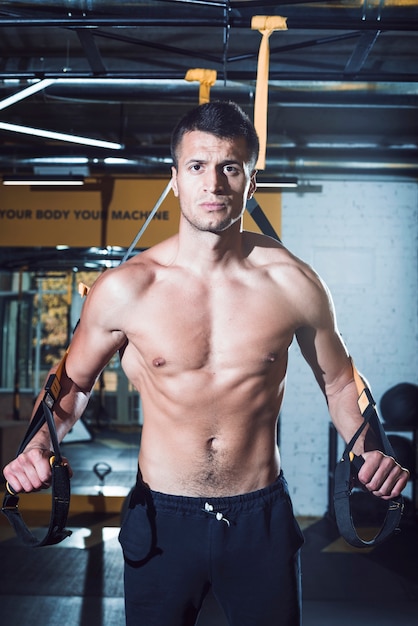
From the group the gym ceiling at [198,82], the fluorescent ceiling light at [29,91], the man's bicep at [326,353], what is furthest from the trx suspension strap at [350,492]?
the fluorescent ceiling light at [29,91]

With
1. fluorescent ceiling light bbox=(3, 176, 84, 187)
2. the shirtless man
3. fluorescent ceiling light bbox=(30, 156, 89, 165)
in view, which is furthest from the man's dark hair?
Result: fluorescent ceiling light bbox=(3, 176, 84, 187)

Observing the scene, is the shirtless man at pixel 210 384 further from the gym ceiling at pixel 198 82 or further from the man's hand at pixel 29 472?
the gym ceiling at pixel 198 82

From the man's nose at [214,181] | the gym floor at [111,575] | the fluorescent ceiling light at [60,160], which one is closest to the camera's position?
the man's nose at [214,181]

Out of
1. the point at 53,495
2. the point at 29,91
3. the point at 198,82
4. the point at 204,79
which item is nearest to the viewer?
the point at 53,495

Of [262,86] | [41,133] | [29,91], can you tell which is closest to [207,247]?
[262,86]

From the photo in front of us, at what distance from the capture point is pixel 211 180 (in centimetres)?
164

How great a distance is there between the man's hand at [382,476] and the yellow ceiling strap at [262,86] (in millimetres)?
864

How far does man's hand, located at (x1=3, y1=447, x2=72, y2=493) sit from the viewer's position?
1529 mm

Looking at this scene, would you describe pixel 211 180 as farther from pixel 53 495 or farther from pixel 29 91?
pixel 29 91

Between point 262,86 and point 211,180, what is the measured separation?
51 cm

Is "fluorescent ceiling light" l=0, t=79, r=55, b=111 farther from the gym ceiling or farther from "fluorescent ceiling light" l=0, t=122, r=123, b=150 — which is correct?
"fluorescent ceiling light" l=0, t=122, r=123, b=150

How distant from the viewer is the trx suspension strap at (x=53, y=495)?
1.54 meters

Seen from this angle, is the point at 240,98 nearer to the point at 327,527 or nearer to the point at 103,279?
the point at 103,279

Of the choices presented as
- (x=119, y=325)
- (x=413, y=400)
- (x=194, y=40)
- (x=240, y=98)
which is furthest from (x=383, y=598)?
(x=194, y=40)
